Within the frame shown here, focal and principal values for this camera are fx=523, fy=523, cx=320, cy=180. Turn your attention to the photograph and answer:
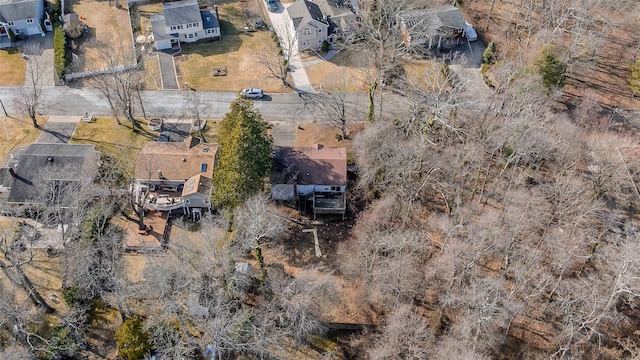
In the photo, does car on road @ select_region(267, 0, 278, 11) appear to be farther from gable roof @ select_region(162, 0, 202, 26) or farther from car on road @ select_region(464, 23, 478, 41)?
car on road @ select_region(464, 23, 478, 41)

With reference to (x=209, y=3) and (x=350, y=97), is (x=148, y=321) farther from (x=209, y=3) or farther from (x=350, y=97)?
(x=209, y=3)

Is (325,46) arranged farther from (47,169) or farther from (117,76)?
(47,169)

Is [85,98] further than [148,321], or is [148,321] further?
[85,98]

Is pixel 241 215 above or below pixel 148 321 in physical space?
above

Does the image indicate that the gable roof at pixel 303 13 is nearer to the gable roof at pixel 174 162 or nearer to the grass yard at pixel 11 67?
the gable roof at pixel 174 162

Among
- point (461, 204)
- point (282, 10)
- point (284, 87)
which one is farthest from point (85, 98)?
point (461, 204)

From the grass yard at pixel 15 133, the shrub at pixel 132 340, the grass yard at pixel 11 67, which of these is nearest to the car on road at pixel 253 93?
the grass yard at pixel 15 133

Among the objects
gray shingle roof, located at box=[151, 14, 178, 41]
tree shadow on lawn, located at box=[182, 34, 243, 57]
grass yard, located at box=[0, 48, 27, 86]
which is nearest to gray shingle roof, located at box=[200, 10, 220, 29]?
tree shadow on lawn, located at box=[182, 34, 243, 57]

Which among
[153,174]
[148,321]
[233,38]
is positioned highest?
[233,38]
